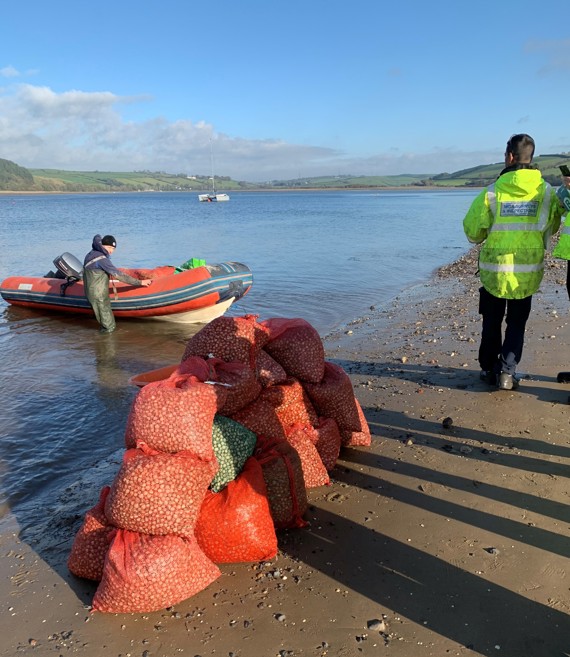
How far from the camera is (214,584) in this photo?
118 inches

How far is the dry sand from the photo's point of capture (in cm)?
257

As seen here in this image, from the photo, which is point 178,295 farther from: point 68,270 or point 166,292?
A: point 68,270

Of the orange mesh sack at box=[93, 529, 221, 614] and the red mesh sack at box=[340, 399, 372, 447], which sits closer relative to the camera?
the orange mesh sack at box=[93, 529, 221, 614]

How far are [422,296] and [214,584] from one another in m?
11.2

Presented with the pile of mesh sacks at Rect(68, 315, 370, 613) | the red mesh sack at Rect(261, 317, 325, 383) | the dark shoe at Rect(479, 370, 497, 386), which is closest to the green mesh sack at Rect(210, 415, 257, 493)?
the pile of mesh sacks at Rect(68, 315, 370, 613)

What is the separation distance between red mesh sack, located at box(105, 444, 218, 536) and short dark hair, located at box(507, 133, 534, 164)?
4132mm

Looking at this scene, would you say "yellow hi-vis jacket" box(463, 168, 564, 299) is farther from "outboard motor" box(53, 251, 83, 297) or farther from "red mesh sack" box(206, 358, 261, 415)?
"outboard motor" box(53, 251, 83, 297)

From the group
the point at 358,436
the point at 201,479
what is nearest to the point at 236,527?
the point at 201,479

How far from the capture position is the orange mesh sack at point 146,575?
2732 millimetres

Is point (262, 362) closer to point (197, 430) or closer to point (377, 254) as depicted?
point (197, 430)

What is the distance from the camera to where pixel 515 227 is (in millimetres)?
5031

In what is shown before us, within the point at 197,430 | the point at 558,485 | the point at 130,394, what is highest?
the point at 197,430

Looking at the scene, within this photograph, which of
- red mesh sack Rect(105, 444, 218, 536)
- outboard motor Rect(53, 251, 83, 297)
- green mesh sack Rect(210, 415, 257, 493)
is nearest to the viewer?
red mesh sack Rect(105, 444, 218, 536)

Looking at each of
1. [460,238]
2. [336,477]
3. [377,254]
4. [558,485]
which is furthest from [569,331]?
[460,238]
